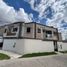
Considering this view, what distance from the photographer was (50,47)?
32.6 m

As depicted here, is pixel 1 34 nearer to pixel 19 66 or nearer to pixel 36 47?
pixel 36 47

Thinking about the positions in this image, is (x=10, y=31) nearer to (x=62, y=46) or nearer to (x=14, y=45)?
(x=14, y=45)

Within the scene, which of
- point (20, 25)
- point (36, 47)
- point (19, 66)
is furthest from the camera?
point (20, 25)

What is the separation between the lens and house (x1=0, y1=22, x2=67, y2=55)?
26.9m

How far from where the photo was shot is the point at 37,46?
28.8m

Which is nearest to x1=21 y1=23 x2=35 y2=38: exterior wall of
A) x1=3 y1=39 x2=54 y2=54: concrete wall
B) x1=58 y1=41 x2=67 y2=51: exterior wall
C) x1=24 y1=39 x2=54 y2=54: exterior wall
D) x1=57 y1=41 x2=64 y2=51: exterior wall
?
x1=3 y1=39 x2=54 y2=54: concrete wall

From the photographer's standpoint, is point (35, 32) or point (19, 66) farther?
point (35, 32)

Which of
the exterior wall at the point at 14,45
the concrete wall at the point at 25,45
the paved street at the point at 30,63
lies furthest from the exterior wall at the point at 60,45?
the paved street at the point at 30,63

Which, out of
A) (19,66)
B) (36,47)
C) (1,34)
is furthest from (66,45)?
(19,66)

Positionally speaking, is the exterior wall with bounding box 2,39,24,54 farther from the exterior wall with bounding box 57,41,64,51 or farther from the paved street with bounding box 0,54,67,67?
the exterior wall with bounding box 57,41,64,51

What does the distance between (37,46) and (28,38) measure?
10.1ft

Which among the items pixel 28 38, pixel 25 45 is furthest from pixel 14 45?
pixel 28 38

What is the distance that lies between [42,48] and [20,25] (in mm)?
7767

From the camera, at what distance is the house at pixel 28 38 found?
88.3 ft
